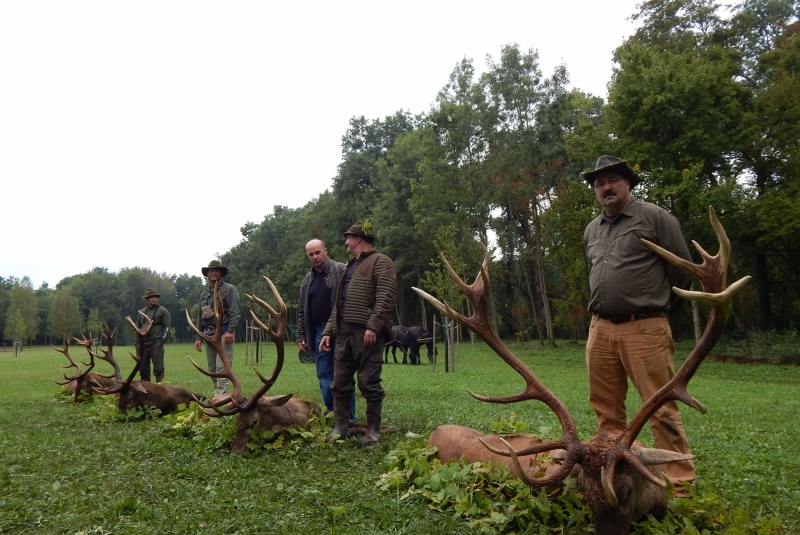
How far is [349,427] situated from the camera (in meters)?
6.23

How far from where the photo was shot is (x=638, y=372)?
3773 millimetres

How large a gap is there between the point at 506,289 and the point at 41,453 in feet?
122

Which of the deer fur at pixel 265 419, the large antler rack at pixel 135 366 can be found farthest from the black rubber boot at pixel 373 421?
the large antler rack at pixel 135 366

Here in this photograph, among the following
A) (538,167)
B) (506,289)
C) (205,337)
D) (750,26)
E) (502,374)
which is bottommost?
(502,374)

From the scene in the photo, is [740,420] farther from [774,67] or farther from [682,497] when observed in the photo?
[774,67]

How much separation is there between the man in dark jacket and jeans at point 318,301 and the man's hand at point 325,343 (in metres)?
0.24

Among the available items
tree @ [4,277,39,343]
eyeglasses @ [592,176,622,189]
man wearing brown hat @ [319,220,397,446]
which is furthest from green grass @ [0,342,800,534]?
tree @ [4,277,39,343]

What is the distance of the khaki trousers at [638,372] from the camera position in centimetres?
367

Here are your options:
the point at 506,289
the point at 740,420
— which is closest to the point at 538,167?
Result: the point at 506,289

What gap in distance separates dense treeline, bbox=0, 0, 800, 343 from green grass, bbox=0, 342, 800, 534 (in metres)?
13.1

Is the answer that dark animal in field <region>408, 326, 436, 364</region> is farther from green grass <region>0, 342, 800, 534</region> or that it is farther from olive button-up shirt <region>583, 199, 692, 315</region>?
olive button-up shirt <region>583, 199, 692, 315</region>

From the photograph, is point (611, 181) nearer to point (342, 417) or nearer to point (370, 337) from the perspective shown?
point (370, 337)

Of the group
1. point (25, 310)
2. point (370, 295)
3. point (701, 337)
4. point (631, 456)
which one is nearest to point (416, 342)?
point (370, 295)

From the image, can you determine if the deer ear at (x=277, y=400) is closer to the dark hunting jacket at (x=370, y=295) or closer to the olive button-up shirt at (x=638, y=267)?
the dark hunting jacket at (x=370, y=295)
